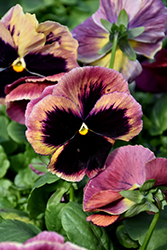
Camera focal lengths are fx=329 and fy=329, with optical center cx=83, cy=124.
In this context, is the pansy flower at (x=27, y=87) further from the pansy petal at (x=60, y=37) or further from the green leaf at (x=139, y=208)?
the green leaf at (x=139, y=208)

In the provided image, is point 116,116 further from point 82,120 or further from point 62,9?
→ point 62,9

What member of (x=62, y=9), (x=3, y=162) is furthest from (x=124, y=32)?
(x=62, y=9)

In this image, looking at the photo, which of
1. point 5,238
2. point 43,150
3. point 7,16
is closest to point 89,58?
point 7,16

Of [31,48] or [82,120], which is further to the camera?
[31,48]

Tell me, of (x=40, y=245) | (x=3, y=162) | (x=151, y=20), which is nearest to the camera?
(x=40, y=245)

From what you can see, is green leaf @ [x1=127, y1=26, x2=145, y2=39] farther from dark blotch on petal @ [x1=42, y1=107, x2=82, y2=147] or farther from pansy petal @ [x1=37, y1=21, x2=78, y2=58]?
dark blotch on petal @ [x1=42, y1=107, x2=82, y2=147]

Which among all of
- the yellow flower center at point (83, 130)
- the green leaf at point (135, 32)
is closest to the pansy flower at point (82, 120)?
the yellow flower center at point (83, 130)
